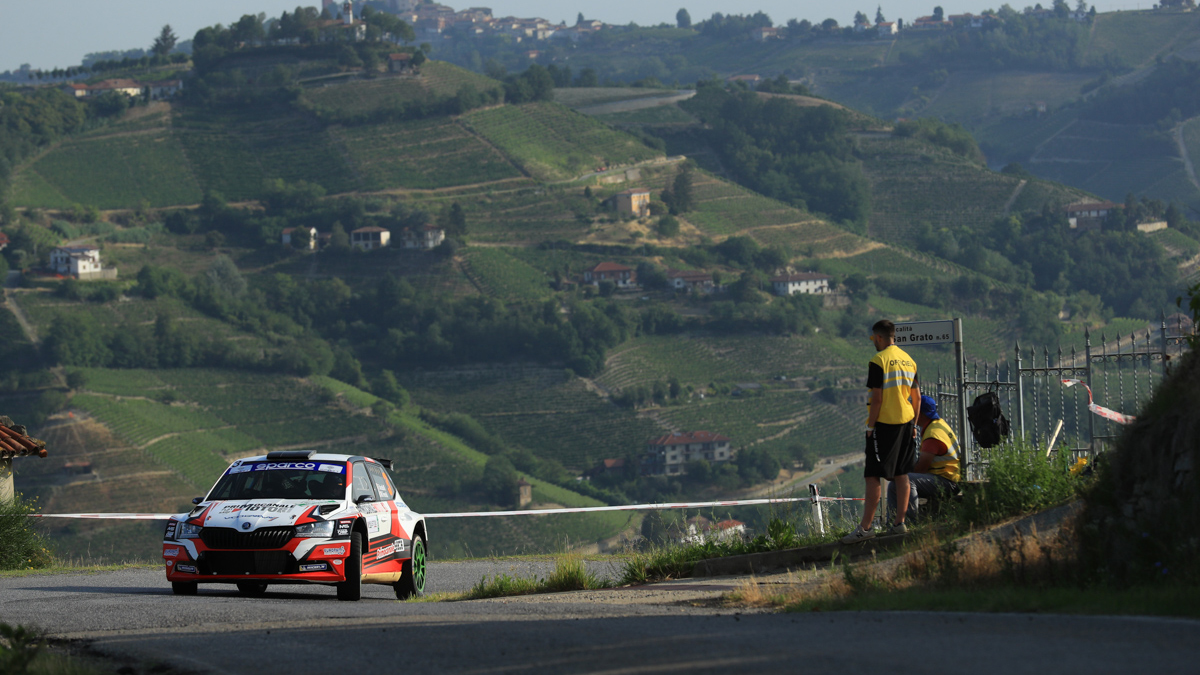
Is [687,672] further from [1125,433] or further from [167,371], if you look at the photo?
[167,371]

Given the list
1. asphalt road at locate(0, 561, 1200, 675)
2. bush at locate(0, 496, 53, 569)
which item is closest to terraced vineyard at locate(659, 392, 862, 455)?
bush at locate(0, 496, 53, 569)

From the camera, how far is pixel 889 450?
762 cm

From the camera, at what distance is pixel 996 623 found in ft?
16.9

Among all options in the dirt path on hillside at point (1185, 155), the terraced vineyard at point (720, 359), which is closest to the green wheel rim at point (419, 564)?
the terraced vineyard at point (720, 359)

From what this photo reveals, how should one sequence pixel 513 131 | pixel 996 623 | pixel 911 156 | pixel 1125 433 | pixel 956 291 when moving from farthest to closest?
pixel 911 156, pixel 513 131, pixel 956 291, pixel 1125 433, pixel 996 623

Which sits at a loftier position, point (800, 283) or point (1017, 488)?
point (1017, 488)

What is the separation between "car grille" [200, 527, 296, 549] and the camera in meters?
8.07

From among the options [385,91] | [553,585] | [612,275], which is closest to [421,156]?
[385,91]

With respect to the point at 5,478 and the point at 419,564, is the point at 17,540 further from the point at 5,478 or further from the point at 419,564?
the point at 419,564

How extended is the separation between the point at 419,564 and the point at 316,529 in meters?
1.42

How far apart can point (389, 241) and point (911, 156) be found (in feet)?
219

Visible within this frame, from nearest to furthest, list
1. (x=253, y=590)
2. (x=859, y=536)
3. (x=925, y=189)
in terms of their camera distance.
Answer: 1. (x=859, y=536)
2. (x=253, y=590)
3. (x=925, y=189)

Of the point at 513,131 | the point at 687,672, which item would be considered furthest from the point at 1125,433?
the point at 513,131

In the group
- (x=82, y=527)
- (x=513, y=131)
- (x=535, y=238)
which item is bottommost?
(x=82, y=527)
